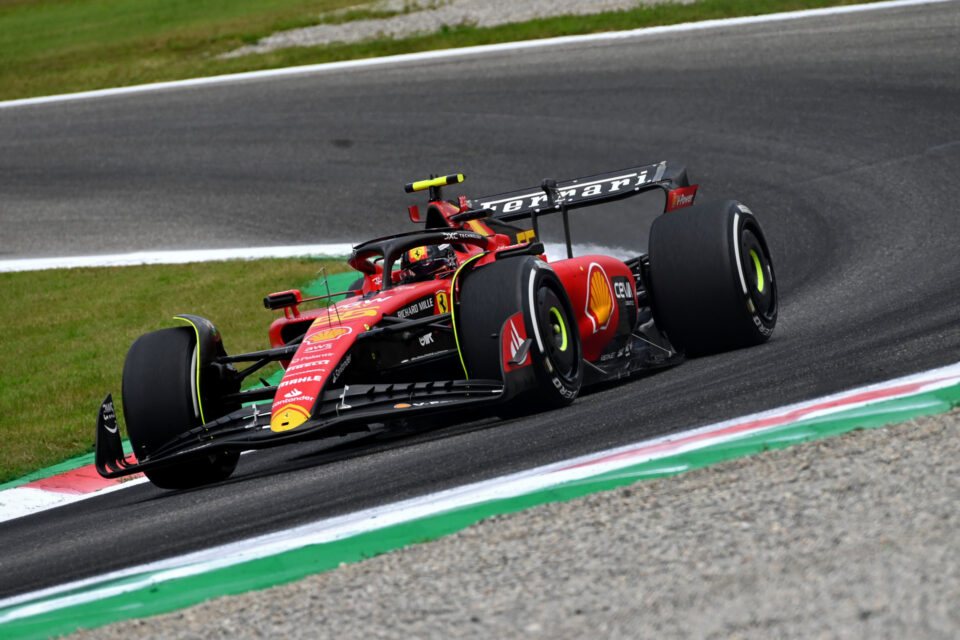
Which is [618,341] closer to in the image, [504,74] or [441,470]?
[441,470]

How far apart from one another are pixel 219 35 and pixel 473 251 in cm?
1754

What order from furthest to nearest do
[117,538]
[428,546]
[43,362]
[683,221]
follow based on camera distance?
[43,362] → [683,221] → [117,538] → [428,546]

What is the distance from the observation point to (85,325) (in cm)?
1307

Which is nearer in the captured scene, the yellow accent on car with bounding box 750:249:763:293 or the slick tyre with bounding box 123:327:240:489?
the slick tyre with bounding box 123:327:240:489

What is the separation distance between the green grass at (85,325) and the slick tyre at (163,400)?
73.8 inches

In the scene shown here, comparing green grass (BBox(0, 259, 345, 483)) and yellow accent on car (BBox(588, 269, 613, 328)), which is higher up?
yellow accent on car (BBox(588, 269, 613, 328))

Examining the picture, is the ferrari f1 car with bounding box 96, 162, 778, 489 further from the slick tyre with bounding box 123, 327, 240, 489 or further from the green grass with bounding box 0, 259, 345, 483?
the green grass with bounding box 0, 259, 345, 483

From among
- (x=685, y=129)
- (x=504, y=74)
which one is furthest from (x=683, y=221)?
(x=504, y=74)

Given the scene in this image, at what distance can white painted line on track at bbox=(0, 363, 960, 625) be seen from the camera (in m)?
5.49

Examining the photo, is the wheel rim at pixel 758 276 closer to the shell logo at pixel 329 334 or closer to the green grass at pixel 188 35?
the shell logo at pixel 329 334

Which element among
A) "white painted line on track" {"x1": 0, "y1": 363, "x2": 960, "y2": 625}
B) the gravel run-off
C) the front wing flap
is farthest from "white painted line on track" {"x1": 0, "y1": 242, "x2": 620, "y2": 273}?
the gravel run-off

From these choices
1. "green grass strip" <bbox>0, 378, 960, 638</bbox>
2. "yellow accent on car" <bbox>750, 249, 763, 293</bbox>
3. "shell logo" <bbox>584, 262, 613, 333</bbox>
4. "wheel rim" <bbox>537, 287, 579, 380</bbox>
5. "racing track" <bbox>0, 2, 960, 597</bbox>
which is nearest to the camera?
"green grass strip" <bbox>0, 378, 960, 638</bbox>

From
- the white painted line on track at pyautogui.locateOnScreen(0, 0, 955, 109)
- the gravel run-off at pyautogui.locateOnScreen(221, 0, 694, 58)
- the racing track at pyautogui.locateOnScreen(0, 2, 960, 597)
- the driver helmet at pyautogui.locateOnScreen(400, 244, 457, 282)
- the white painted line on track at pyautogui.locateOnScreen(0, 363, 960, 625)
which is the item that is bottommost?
the racing track at pyautogui.locateOnScreen(0, 2, 960, 597)

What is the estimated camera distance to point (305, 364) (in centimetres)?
712
